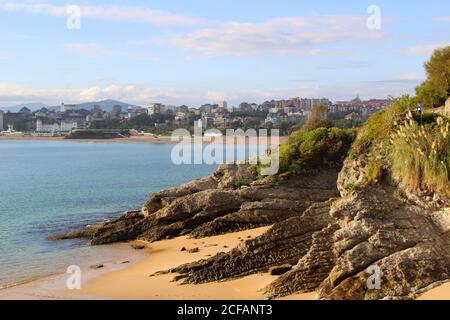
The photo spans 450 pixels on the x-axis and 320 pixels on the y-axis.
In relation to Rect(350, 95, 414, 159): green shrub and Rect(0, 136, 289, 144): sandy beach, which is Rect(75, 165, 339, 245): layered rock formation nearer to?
Rect(350, 95, 414, 159): green shrub

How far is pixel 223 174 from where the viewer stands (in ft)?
95.6

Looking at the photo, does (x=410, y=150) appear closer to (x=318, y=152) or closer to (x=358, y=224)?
(x=358, y=224)

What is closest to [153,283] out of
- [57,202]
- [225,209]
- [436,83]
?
[225,209]

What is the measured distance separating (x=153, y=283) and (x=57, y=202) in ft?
73.7

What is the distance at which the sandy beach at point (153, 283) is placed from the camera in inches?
617

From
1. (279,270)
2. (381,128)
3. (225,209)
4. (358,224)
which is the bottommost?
(279,270)

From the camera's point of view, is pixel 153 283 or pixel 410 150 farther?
pixel 153 283

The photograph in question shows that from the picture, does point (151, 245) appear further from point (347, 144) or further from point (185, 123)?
point (185, 123)

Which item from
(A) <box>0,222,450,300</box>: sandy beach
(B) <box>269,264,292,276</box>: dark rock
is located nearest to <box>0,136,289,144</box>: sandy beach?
(A) <box>0,222,450,300</box>: sandy beach

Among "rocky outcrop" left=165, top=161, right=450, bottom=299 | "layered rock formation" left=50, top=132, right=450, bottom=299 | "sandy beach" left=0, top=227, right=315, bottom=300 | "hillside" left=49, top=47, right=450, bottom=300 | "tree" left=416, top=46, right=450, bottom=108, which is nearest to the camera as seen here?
"rocky outcrop" left=165, top=161, right=450, bottom=299

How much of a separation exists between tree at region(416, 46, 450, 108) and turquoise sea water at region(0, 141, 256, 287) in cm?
1419

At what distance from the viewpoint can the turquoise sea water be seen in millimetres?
22469

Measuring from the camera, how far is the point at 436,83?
24.7 meters
